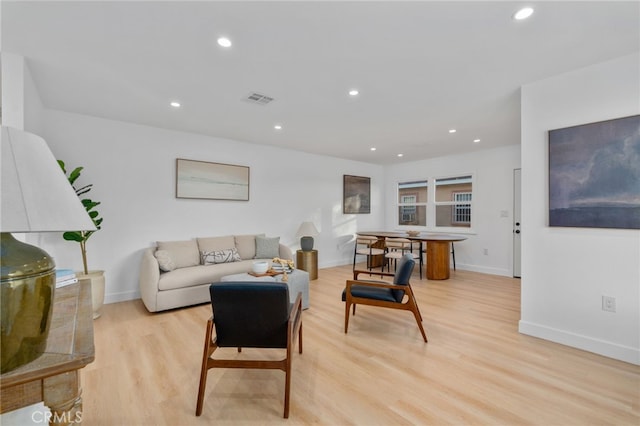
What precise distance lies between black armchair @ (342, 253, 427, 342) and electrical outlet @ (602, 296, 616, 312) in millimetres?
1527

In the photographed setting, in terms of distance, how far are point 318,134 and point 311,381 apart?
3.62m

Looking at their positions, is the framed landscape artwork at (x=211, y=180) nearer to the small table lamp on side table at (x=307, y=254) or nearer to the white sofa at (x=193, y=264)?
the white sofa at (x=193, y=264)

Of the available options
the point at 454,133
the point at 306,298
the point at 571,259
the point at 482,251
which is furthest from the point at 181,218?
the point at 482,251

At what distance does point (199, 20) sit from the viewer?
1933 mm

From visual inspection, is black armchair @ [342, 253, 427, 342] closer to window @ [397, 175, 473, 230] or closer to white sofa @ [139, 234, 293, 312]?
→ white sofa @ [139, 234, 293, 312]

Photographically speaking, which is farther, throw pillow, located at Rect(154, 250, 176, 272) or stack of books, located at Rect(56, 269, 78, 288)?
throw pillow, located at Rect(154, 250, 176, 272)

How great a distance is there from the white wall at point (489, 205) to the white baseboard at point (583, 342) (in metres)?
2.94

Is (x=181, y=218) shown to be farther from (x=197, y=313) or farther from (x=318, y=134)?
(x=318, y=134)

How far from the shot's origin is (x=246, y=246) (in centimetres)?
485

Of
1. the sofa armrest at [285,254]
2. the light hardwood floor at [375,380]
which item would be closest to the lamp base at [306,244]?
the sofa armrest at [285,254]

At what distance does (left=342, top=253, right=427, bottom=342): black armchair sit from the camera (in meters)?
2.74

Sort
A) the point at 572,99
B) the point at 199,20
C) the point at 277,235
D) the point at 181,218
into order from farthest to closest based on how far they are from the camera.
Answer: the point at 277,235 < the point at 181,218 < the point at 572,99 < the point at 199,20

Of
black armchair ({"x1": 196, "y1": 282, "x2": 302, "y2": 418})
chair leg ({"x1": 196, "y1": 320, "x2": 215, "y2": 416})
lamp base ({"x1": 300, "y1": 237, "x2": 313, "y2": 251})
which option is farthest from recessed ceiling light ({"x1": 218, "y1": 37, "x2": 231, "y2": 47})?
→ lamp base ({"x1": 300, "y1": 237, "x2": 313, "y2": 251})

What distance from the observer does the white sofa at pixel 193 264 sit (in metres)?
3.52
